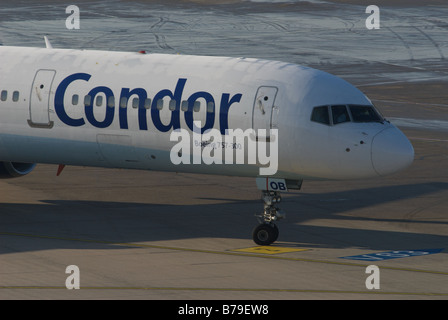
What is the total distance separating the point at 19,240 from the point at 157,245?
14.5ft

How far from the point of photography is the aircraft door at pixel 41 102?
3416 cm

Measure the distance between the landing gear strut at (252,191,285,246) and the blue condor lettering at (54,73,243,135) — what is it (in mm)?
2537

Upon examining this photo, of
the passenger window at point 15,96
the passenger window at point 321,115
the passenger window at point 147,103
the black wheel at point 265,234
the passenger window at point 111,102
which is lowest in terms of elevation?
the black wheel at point 265,234

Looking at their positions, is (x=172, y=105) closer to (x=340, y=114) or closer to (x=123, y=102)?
(x=123, y=102)

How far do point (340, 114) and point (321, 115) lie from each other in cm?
59

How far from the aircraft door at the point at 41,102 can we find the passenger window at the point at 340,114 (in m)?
9.50

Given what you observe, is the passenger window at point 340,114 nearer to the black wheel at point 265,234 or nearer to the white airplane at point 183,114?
the white airplane at point 183,114

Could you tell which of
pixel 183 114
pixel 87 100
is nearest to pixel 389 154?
pixel 183 114

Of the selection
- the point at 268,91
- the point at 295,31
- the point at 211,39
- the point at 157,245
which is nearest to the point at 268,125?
the point at 268,91

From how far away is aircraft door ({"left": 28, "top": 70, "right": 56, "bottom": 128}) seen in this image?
112 feet

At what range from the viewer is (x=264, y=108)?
31641 mm

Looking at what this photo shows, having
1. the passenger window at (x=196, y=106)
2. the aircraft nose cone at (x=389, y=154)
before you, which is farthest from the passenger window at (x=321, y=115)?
the passenger window at (x=196, y=106)

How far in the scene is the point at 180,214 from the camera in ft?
122

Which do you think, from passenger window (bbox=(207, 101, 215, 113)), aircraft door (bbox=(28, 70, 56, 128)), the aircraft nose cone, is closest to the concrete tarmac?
the aircraft nose cone
